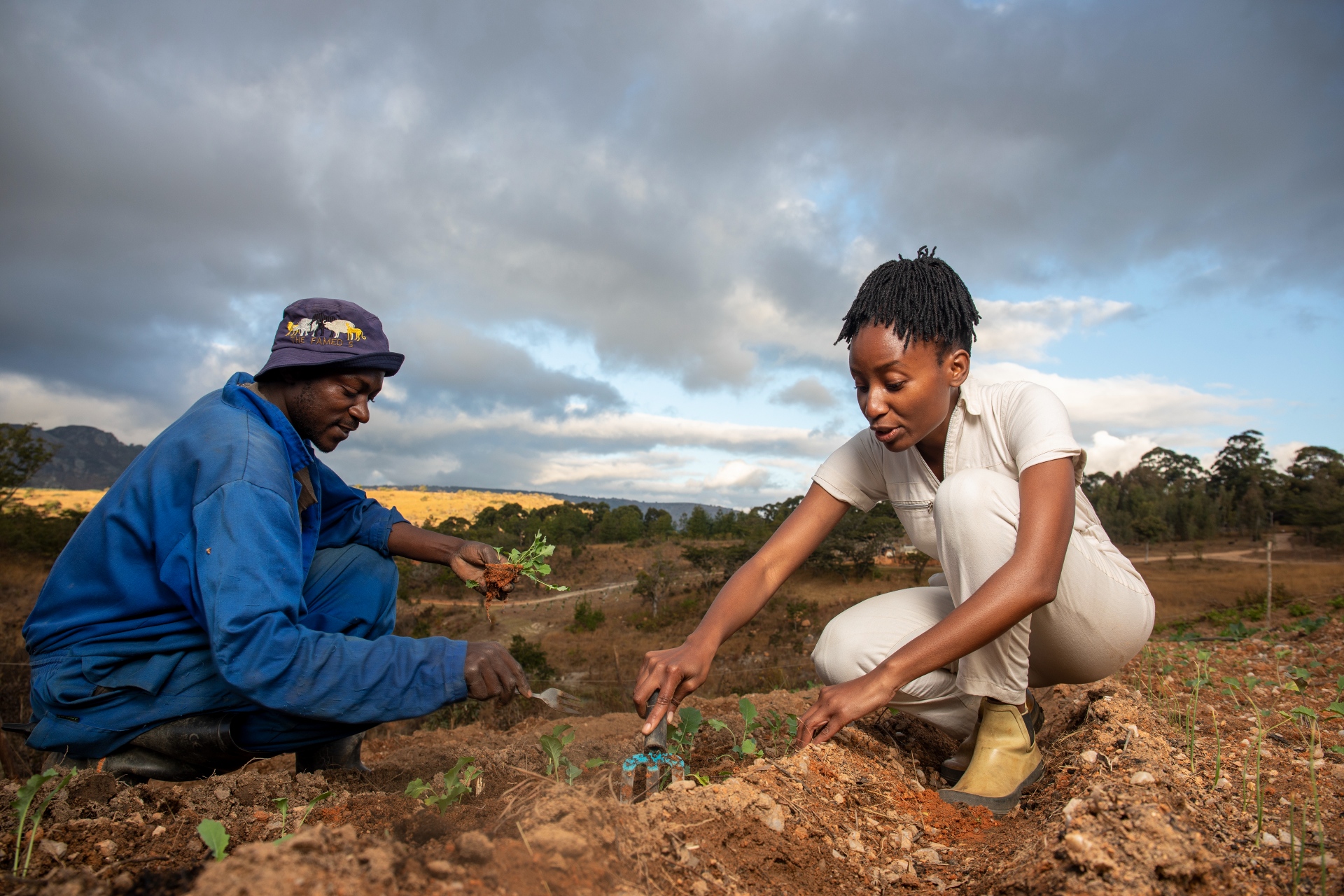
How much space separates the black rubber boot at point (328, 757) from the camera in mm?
2408

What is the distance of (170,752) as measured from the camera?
1.88 metres

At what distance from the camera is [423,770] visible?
2.67m

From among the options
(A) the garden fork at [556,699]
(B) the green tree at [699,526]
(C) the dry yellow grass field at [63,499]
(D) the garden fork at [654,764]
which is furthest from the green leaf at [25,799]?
(B) the green tree at [699,526]

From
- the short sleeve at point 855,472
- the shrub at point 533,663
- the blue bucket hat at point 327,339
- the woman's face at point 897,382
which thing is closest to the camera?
the woman's face at point 897,382

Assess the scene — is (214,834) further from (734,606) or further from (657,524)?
(657,524)

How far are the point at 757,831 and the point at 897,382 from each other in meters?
1.19

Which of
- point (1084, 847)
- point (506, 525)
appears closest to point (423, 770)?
point (1084, 847)

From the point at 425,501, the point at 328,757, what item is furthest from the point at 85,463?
the point at 328,757

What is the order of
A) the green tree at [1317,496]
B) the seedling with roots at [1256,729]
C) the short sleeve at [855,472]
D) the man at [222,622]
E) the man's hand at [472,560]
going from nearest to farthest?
the seedling with roots at [1256,729] < the man at [222,622] < the short sleeve at [855,472] < the man's hand at [472,560] < the green tree at [1317,496]

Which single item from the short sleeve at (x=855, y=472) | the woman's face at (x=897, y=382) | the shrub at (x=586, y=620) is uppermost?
the woman's face at (x=897, y=382)

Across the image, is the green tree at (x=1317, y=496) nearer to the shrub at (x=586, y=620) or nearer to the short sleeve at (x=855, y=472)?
the shrub at (x=586, y=620)

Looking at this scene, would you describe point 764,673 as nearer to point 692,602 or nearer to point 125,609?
point 692,602

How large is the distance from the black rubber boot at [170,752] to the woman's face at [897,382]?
2.00m

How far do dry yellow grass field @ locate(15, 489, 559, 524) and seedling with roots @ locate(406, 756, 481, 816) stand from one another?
103ft
